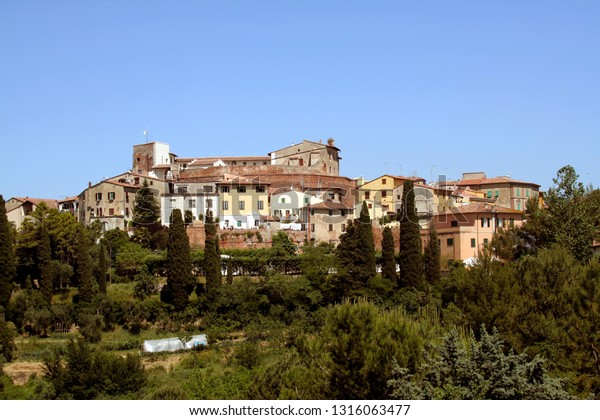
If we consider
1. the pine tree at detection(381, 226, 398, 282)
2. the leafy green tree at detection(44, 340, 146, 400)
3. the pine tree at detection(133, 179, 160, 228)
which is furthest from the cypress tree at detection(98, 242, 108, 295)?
the pine tree at detection(381, 226, 398, 282)

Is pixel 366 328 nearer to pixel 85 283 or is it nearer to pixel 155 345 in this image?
pixel 155 345

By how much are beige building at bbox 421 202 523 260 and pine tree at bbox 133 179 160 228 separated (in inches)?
676

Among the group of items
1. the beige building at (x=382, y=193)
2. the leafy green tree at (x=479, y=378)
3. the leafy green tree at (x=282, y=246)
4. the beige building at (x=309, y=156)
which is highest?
the beige building at (x=309, y=156)

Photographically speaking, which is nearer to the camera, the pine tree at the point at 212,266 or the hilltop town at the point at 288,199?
the pine tree at the point at 212,266

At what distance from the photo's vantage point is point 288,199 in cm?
5428

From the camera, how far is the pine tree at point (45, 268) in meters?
35.6

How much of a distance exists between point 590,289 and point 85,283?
23.1 meters

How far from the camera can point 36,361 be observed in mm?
28609

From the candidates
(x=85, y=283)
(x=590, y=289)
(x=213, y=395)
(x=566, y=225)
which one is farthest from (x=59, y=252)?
(x=590, y=289)

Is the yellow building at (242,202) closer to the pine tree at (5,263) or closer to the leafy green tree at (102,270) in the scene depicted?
the leafy green tree at (102,270)

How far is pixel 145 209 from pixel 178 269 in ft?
43.7

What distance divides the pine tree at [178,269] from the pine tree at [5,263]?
6.98m

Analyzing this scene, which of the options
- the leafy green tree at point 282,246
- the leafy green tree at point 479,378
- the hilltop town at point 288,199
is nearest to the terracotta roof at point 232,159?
the hilltop town at point 288,199
